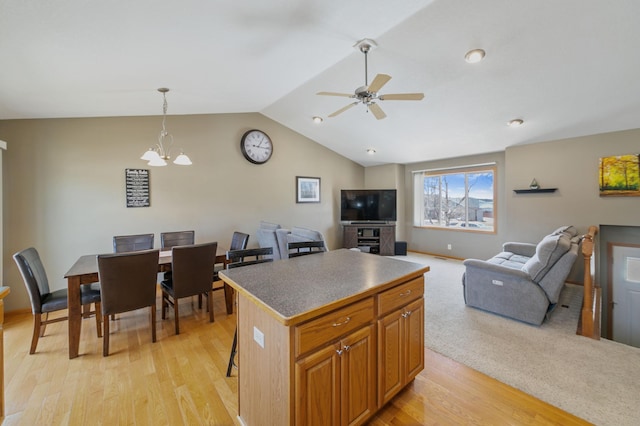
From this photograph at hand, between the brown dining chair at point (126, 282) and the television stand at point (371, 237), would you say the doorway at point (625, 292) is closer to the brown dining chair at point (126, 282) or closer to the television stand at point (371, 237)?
the television stand at point (371, 237)

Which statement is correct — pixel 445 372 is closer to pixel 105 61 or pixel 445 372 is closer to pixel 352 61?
pixel 352 61

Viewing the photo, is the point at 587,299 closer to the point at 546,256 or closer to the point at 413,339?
the point at 546,256

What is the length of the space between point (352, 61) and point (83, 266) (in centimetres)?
373

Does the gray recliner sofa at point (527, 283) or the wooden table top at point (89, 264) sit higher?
the wooden table top at point (89, 264)

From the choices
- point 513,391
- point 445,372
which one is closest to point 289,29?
point 445,372

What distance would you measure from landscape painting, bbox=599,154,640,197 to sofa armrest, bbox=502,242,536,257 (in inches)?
48.1

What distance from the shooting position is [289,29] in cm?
237

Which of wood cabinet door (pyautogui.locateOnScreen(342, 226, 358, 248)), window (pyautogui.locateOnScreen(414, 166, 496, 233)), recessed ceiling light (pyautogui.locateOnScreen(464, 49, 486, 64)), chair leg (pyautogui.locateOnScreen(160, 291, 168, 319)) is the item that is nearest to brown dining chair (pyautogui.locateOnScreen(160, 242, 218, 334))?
chair leg (pyautogui.locateOnScreen(160, 291, 168, 319))

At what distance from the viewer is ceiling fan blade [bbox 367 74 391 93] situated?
6.99 feet

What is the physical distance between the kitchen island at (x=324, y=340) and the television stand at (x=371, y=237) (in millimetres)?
4398

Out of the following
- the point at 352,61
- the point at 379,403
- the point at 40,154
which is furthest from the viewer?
the point at 40,154

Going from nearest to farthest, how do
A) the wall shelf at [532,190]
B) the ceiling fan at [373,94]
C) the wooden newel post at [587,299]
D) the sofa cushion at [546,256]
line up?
1. the ceiling fan at [373,94]
2. the wooden newel post at [587,299]
3. the sofa cushion at [546,256]
4. the wall shelf at [532,190]

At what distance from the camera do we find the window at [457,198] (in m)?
5.54

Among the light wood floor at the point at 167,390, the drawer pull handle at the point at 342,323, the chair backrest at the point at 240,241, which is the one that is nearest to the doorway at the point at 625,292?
the light wood floor at the point at 167,390
